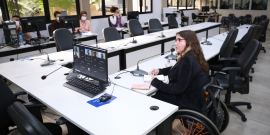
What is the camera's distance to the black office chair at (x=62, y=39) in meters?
3.73

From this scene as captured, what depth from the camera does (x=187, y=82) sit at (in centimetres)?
180

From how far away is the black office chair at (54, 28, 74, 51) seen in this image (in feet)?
12.2

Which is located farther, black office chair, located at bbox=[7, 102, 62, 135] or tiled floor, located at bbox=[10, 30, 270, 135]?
tiled floor, located at bbox=[10, 30, 270, 135]

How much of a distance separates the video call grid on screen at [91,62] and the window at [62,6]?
5123mm

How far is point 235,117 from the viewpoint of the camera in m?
2.66

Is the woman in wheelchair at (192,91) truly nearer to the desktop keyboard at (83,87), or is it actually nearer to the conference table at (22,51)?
the desktop keyboard at (83,87)

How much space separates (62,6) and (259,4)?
10.2 meters

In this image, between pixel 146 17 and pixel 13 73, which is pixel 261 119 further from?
pixel 146 17

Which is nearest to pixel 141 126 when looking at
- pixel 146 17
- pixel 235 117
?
pixel 235 117

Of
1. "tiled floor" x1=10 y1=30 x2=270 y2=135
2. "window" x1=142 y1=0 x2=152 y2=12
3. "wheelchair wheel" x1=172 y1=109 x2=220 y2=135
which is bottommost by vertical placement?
"tiled floor" x1=10 y1=30 x2=270 y2=135

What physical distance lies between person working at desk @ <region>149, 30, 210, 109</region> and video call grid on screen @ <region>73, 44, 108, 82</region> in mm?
505

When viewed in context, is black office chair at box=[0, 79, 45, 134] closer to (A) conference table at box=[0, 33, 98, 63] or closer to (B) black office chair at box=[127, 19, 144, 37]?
(A) conference table at box=[0, 33, 98, 63]

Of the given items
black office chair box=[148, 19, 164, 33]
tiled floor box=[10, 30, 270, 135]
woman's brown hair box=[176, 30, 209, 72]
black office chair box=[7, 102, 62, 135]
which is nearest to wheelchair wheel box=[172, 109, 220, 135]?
tiled floor box=[10, 30, 270, 135]

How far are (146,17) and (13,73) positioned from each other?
25.0 ft
